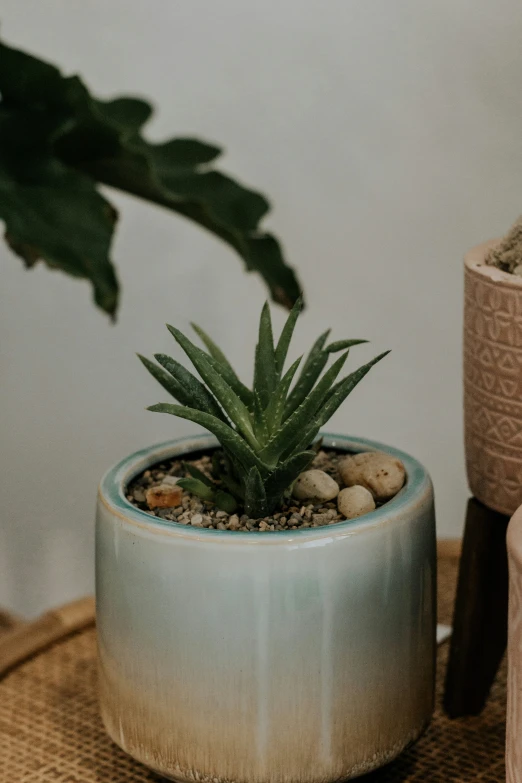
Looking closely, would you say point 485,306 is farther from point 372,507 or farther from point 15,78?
point 15,78

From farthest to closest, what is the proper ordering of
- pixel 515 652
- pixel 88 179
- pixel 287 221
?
pixel 287 221, pixel 88 179, pixel 515 652

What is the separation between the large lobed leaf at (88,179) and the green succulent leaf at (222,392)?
9 centimetres

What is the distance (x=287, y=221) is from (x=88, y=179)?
1.37 ft

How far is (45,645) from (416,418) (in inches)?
20.0

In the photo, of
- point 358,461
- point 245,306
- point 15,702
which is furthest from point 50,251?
point 245,306

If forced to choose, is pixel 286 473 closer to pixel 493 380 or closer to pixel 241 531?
pixel 241 531

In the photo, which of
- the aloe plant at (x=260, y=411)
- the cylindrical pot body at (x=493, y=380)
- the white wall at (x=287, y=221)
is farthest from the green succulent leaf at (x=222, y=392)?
the white wall at (x=287, y=221)

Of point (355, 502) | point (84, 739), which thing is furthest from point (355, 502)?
point (84, 739)

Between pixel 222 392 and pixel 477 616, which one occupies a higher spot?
pixel 222 392

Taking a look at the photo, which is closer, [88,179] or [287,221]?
[88,179]

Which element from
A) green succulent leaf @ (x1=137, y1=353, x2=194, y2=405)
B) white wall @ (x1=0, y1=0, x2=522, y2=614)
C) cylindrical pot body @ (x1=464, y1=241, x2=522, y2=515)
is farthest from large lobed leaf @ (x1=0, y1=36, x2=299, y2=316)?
white wall @ (x1=0, y1=0, x2=522, y2=614)

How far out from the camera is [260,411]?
2.02 feet

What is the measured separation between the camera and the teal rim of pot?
0.55m

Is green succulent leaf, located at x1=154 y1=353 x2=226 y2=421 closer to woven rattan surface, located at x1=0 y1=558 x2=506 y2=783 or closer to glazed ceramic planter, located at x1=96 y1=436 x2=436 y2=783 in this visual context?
glazed ceramic planter, located at x1=96 y1=436 x2=436 y2=783
